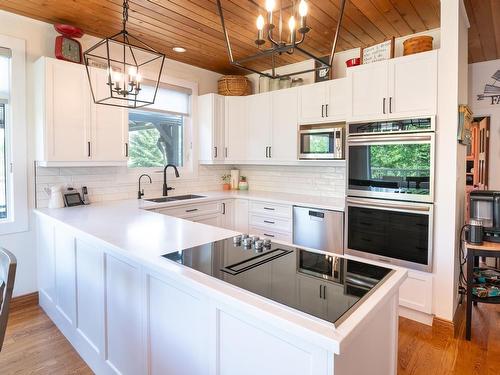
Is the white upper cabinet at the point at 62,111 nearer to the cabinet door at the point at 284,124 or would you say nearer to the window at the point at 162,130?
the window at the point at 162,130

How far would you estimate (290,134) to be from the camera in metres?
3.75

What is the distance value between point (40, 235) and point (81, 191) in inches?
21.9

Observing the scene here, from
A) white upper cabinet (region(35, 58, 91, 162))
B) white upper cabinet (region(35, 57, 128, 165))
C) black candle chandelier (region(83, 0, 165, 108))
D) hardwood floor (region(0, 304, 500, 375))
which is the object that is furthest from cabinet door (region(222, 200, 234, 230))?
hardwood floor (region(0, 304, 500, 375))

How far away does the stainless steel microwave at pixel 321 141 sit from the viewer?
10.8 ft

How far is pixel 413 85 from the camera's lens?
8.50 feet

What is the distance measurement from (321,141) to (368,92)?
76 centimetres

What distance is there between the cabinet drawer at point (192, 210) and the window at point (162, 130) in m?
0.81

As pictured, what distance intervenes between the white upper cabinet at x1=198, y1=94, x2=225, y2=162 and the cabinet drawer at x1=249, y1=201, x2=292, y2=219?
857 mm

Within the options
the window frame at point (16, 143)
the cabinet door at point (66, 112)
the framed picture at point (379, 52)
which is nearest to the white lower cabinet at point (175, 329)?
the cabinet door at point (66, 112)

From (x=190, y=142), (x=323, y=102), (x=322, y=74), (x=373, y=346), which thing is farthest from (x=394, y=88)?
A: (x=190, y=142)

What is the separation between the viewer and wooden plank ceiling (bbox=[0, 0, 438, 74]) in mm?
2604

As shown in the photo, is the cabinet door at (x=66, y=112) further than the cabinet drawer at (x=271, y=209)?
No

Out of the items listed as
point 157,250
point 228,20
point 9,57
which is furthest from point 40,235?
point 228,20

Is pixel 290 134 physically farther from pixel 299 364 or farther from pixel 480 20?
pixel 299 364
